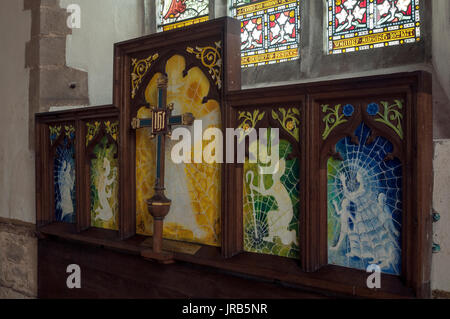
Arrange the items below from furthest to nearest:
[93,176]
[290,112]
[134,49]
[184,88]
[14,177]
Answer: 1. [14,177]
2. [93,176]
3. [134,49]
4. [184,88]
5. [290,112]

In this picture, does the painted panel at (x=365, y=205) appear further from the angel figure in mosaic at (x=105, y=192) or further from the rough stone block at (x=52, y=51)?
the rough stone block at (x=52, y=51)

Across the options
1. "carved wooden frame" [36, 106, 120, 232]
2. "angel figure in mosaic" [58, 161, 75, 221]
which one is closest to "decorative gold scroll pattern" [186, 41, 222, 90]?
"carved wooden frame" [36, 106, 120, 232]

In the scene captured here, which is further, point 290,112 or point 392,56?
point 392,56

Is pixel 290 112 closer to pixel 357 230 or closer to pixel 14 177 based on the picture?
pixel 357 230

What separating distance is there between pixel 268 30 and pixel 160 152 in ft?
5.08

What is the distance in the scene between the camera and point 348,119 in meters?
1.28

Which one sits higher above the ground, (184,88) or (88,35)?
(88,35)

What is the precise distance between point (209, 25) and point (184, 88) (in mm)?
257

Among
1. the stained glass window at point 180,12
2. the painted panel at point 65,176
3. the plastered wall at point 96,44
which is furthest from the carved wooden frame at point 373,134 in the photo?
the stained glass window at point 180,12

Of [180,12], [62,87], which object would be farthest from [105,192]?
[180,12]

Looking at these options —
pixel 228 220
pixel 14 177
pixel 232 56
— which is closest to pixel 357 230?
pixel 228 220

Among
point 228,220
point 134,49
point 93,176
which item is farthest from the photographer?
point 93,176

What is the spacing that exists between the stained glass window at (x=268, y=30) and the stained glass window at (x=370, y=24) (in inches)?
9.5

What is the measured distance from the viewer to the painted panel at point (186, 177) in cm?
163
